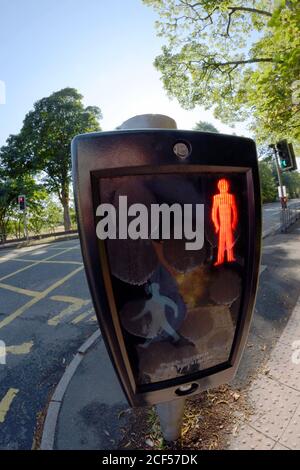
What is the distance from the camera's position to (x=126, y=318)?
3.92 feet

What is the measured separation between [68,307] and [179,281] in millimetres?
4394

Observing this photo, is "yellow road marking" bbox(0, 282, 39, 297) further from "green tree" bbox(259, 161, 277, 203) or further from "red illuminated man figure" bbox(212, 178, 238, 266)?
"green tree" bbox(259, 161, 277, 203)

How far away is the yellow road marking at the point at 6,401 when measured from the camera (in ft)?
8.77

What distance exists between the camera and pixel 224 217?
125 cm

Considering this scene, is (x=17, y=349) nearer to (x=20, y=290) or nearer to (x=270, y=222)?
(x=20, y=290)

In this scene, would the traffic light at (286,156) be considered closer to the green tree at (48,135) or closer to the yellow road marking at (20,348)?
the yellow road marking at (20,348)

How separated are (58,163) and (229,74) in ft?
51.1

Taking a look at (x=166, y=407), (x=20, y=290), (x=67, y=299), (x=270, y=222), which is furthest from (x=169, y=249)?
(x=270, y=222)

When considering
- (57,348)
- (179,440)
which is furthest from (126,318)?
(57,348)

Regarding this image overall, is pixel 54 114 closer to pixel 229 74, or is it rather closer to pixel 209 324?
pixel 229 74

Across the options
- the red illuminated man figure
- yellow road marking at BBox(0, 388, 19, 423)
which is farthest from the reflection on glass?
yellow road marking at BBox(0, 388, 19, 423)

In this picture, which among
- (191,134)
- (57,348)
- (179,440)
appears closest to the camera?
(191,134)

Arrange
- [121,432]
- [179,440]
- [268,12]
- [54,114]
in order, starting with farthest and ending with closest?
[54,114] → [268,12] → [121,432] → [179,440]

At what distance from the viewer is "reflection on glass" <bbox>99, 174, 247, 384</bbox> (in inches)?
44.9
